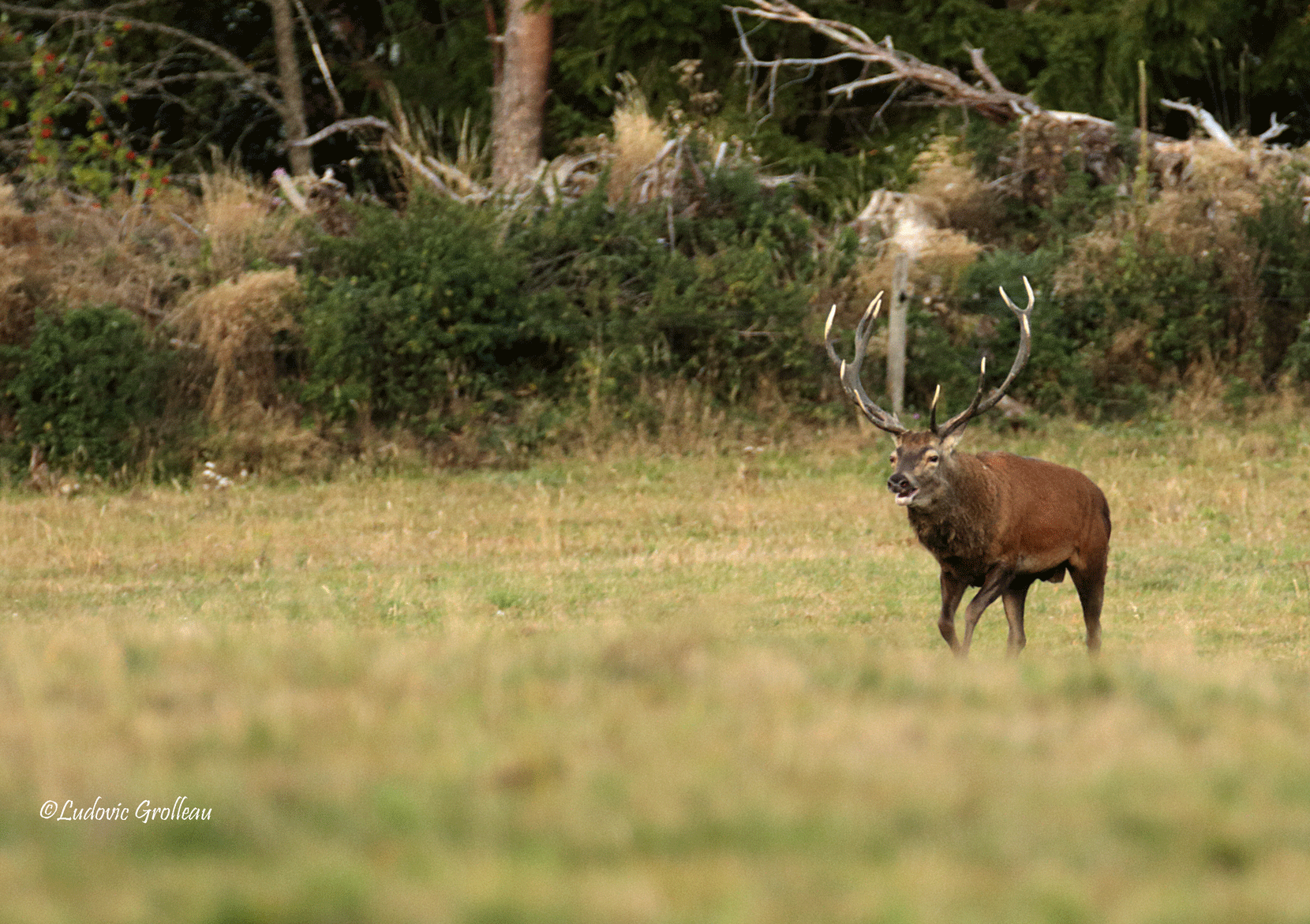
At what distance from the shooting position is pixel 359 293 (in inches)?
747

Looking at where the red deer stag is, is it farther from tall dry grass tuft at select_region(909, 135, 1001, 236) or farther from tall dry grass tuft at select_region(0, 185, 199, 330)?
tall dry grass tuft at select_region(909, 135, 1001, 236)

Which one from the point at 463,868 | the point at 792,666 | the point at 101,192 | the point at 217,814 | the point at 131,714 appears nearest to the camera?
the point at 463,868

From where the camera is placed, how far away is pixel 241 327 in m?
19.0

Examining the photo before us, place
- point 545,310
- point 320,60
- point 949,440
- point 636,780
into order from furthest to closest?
point 320,60
point 545,310
point 949,440
point 636,780

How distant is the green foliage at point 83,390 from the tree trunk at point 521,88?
6982 millimetres

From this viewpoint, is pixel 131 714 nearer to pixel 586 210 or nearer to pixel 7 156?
pixel 586 210

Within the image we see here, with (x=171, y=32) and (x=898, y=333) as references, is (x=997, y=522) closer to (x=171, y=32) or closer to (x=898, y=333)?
(x=898, y=333)

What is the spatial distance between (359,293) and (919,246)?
722 cm

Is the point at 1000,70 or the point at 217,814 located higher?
the point at 1000,70

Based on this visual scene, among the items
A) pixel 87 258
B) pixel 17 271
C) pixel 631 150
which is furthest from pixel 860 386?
pixel 87 258

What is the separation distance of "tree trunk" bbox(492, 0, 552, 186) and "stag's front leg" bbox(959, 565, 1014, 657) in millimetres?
14692

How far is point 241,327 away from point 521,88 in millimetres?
6679

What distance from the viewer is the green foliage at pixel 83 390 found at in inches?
704

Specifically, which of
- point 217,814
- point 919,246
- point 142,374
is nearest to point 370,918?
point 217,814
